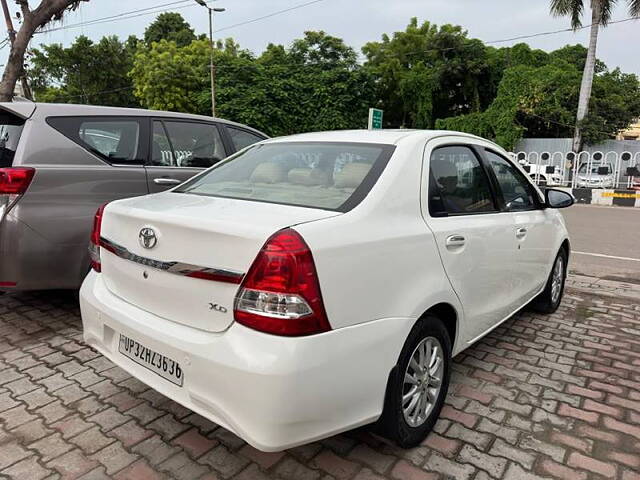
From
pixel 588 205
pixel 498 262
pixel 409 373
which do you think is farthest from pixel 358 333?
pixel 588 205

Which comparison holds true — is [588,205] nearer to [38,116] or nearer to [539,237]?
[539,237]

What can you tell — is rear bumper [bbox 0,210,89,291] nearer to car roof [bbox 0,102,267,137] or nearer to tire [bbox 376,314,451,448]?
car roof [bbox 0,102,267,137]

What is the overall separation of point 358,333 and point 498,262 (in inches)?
58.6

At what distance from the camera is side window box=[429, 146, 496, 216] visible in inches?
105

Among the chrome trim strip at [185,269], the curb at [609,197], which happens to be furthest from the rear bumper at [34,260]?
the curb at [609,197]

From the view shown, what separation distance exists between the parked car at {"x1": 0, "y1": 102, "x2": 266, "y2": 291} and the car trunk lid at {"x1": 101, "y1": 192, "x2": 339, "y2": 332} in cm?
138

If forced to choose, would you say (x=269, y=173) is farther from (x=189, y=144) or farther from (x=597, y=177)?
(x=597, y=177)

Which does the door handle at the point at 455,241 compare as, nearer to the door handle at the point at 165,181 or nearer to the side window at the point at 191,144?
the door handle at the point at 165,181

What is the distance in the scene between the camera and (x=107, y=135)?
13.5 ft

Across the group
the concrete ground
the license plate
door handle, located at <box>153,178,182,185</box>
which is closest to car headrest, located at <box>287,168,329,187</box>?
the license plate

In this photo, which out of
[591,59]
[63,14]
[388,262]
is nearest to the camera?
[388,262]

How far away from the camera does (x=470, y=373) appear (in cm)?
331

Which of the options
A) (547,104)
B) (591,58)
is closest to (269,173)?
(591,58)

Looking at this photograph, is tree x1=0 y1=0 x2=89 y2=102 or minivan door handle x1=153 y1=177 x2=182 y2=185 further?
tree x1=0 y1=0 x2=89 y2=102
